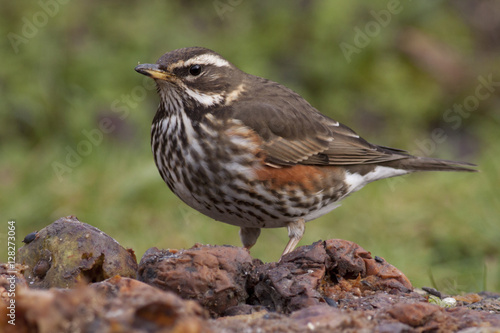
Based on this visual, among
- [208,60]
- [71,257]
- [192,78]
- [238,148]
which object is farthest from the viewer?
[208,60]

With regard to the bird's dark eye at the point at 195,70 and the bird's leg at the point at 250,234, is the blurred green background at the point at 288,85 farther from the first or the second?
the bird's dark eye at the point at 195,70

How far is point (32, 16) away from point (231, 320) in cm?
814

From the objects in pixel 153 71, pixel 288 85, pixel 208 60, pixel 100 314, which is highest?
pixel 288 85

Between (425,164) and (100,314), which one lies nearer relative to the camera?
(100,314)

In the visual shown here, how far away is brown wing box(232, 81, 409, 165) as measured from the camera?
571cm

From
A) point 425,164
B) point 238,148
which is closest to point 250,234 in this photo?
point 238,148

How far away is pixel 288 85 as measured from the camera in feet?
36.5

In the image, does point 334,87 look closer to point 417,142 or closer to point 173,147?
point 417,142

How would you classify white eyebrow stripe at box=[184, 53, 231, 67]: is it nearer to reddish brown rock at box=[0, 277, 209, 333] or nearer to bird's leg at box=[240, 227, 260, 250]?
bird's leg at box=[240, 227, 260, 250]

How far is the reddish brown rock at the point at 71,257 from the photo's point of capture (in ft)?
12.9

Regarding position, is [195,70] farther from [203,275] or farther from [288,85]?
[288,85]

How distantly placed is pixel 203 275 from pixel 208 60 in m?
2.32

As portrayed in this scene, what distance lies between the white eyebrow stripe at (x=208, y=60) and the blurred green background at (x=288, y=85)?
251cm

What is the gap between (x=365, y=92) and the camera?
11414 millimetres
